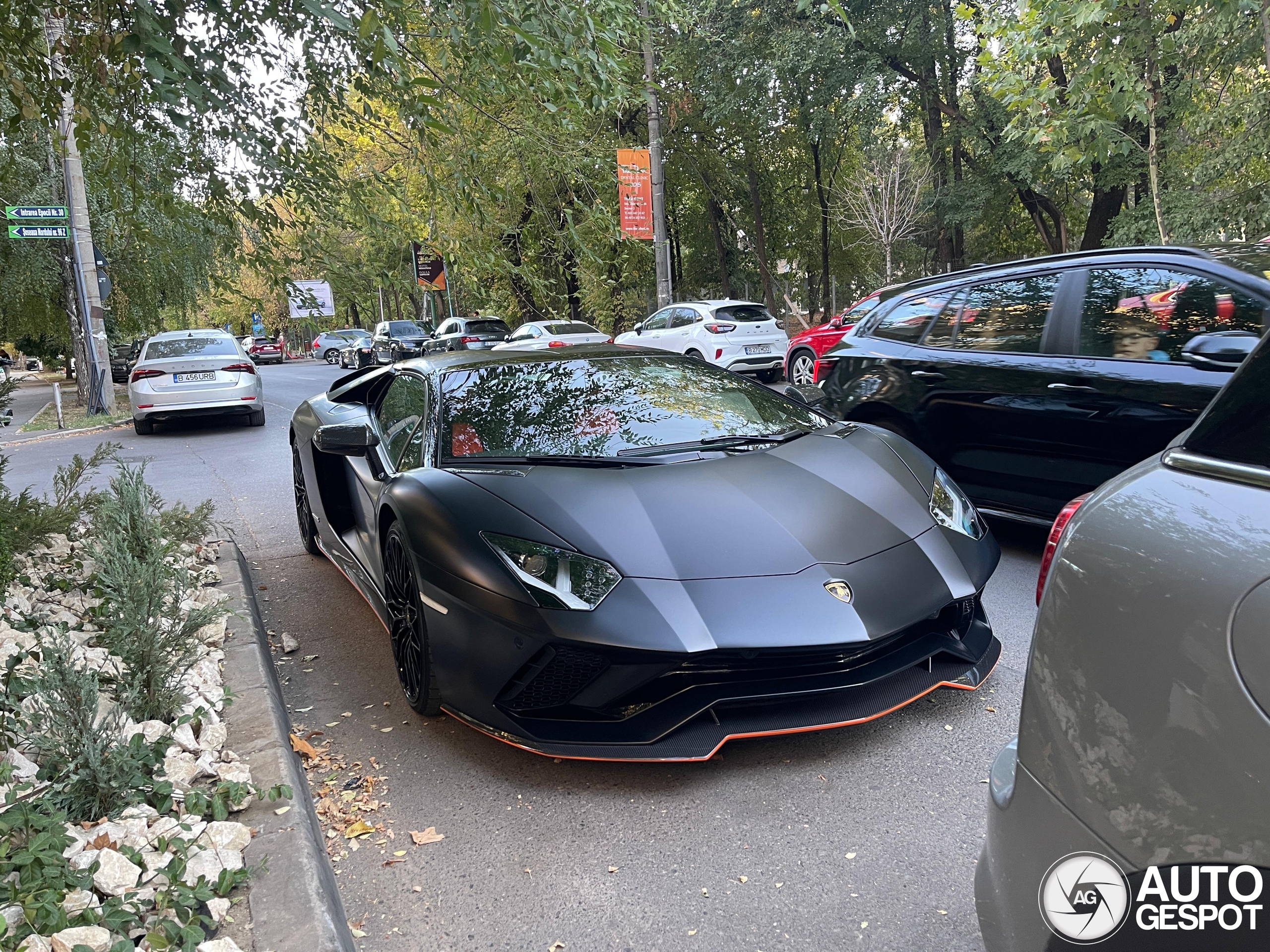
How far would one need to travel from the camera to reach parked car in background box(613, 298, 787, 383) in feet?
54.7

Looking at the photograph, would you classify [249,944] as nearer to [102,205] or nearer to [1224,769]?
[1224,769]

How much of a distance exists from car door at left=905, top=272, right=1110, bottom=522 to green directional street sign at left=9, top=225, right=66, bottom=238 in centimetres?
1325

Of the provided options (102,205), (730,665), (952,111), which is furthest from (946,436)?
(102,205)

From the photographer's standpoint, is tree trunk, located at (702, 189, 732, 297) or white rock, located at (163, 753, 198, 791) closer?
white rock, located at (163, 753, 198, 791)

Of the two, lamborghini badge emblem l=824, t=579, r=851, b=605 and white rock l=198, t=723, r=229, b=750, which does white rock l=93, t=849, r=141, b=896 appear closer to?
white rock l=198, t=723, r=229, b=750

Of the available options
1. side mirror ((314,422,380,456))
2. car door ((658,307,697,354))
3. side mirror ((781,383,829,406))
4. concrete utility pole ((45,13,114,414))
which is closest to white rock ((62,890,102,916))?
side mirror ((314,422,380,456))

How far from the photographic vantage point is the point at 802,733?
311 cm

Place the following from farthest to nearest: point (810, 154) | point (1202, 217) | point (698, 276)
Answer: point (698, 276), point (810, 154), point (1202, 217)

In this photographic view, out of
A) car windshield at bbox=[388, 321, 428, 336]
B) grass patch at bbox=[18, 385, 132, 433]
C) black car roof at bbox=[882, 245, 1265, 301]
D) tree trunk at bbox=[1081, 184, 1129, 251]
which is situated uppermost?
tree trunk at bbox=[1081, 184, 1129, 251]

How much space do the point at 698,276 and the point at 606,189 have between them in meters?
31.6

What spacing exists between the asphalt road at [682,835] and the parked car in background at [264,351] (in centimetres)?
4948

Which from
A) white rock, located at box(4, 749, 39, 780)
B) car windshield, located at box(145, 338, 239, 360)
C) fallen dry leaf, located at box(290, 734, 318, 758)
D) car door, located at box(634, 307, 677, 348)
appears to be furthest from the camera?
car door, located at box(634, 307, 677, 348)

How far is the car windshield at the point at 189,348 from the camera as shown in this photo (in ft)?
46.0

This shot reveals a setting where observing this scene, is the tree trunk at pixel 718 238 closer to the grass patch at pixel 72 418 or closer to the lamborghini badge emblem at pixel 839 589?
the grass patch at pixel 72 418
